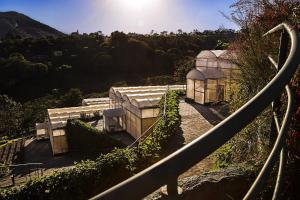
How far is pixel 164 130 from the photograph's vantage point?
11.2m

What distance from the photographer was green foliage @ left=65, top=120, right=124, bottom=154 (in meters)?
16.9

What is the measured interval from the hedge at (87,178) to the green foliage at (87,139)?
764 cm

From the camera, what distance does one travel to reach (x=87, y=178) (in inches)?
315

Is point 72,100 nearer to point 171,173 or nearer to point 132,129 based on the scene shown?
point 132,129

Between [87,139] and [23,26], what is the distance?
8830 centimetres

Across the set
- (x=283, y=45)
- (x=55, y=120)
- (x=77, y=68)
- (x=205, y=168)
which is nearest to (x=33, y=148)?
(x=55, y=120)

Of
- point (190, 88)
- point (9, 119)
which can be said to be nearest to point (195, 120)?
point (190, 88)

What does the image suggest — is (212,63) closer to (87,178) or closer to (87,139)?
(87,139)

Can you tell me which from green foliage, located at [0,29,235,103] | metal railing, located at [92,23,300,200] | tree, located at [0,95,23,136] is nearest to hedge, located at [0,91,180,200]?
metal railing, located at [92,23,300,200]

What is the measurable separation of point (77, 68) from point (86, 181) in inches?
1598

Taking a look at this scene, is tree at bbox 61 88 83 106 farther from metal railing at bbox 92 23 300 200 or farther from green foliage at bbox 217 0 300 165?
metal railing at bbox 92 23 300 200

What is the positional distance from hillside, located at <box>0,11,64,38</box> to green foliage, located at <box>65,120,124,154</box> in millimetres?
77560

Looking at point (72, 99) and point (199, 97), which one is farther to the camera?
point (72, 99)

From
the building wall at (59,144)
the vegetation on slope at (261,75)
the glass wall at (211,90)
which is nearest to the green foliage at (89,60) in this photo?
the glass wall at (211,90)
